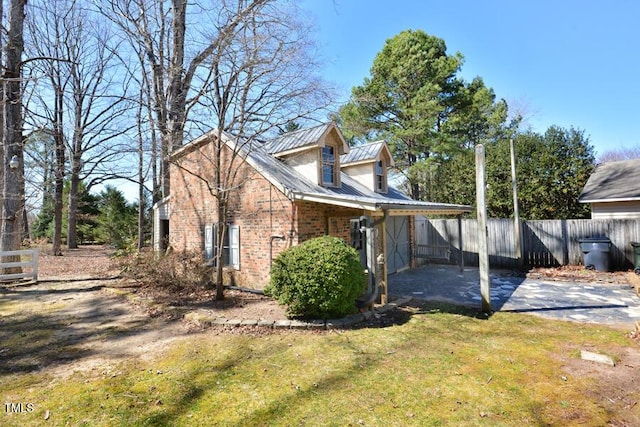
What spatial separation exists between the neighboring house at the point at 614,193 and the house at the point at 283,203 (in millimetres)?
7976

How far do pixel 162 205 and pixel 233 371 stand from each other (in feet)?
36.7

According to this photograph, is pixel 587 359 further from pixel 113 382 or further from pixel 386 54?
pixel 386 54

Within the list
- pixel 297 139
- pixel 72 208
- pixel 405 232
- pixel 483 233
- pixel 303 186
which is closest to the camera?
pixel 483 233

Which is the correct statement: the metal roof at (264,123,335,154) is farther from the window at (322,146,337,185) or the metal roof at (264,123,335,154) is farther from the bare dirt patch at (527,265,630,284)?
the bare dirt patch at (527,265,630,284)

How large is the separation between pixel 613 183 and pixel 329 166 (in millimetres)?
14624

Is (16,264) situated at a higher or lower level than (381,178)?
lower

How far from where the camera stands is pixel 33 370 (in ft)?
14.8

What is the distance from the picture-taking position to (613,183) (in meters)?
15.1

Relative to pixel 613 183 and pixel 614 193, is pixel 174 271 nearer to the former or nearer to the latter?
pixel 614 193

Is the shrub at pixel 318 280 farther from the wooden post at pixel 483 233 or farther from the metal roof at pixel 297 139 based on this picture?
the metal roof at pixel 297 139

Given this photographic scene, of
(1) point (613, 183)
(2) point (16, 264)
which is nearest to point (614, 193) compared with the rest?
(1) point (613, 183)

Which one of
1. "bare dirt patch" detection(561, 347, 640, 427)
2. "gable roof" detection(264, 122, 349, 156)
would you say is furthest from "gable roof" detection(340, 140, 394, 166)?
"bare dirt patch" detection(561, 347, 640, 427)

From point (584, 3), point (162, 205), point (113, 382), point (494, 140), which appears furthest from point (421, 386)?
point (494, 140)

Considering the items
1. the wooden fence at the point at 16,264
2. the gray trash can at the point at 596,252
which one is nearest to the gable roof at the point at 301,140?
the wooden fence at the point at 16,264
